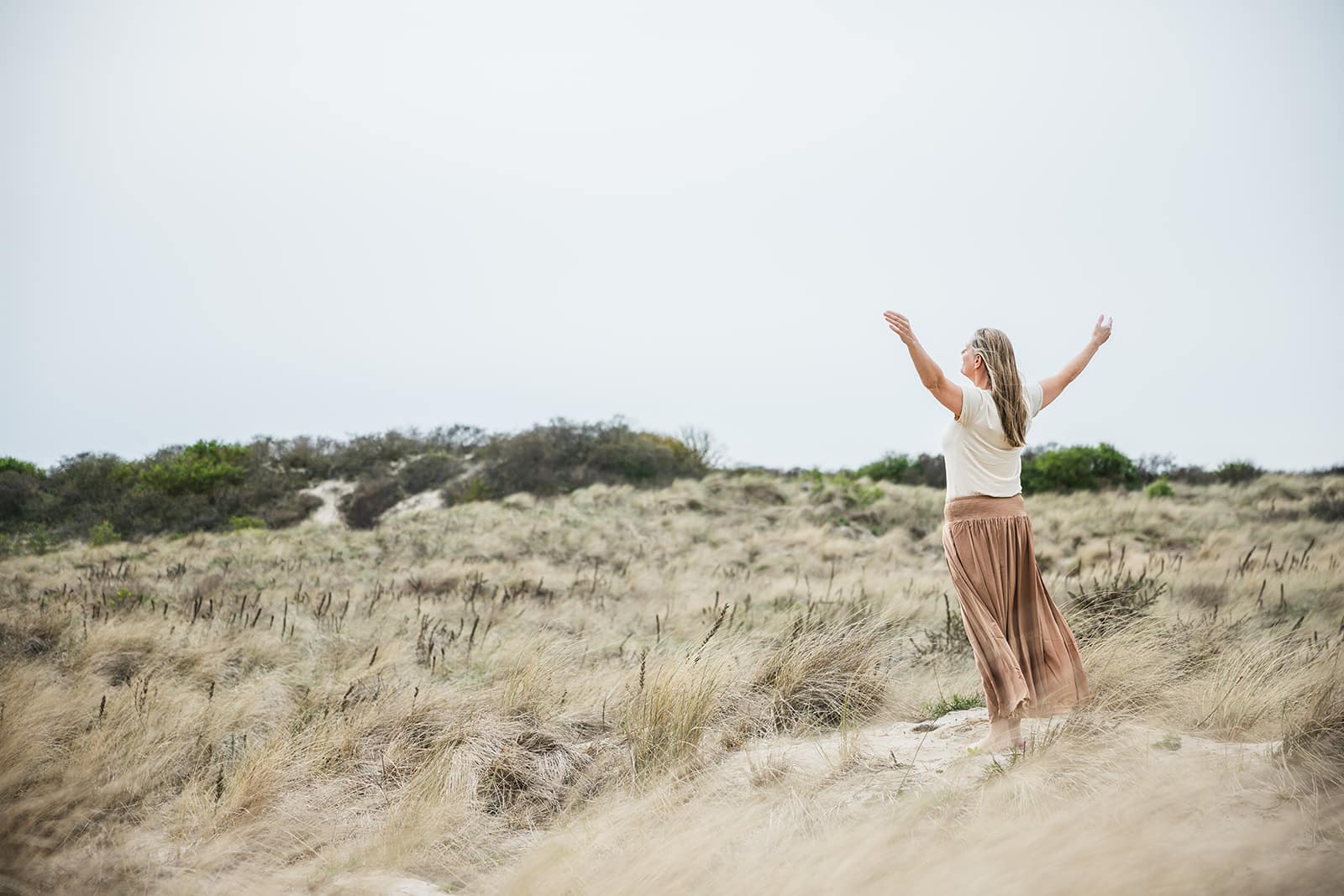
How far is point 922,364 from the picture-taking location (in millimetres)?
3400

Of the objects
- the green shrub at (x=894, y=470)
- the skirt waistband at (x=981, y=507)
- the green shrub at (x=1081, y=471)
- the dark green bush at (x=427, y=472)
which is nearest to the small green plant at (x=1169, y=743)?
the skirt waistband at (x=981, y=507)

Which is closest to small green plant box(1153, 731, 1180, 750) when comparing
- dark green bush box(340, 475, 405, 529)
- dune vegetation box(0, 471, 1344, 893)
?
dune vegetation box(0, 471, 1344, 893)

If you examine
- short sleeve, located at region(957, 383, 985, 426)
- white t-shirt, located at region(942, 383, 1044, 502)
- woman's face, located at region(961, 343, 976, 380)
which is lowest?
white t-shirt, located at region(942, 383, 1044, 502)

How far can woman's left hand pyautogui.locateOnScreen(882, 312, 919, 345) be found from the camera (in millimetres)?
3404

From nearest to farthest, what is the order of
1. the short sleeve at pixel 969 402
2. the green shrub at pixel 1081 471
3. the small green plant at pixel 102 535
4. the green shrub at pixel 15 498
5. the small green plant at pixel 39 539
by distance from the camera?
the short sleeve at pixel 969 402 → the small green plant at pixel 39 539 → the small green plant at pixel 102 535 → the green shrub at pixel 15 498 → the green shrub at pixel 1081 471

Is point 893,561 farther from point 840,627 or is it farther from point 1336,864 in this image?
point 1336,864

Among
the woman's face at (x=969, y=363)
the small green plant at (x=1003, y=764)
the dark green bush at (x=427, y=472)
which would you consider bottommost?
the small green plant at (x=1003, y=764)

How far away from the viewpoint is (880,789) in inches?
130

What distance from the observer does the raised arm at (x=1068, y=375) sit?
388 cm

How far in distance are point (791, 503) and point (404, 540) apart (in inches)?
378

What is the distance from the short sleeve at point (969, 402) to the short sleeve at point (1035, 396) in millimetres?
328

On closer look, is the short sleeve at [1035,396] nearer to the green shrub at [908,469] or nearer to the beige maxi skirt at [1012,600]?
the beige maxi skirt at [1012,600]

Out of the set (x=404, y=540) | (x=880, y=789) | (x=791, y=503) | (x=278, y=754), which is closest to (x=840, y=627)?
(x=880, y=789)

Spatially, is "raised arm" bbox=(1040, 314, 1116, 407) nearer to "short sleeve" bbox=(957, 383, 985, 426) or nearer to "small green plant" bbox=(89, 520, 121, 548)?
"short sleeve" bbox=(957, 383, 985, 426)
